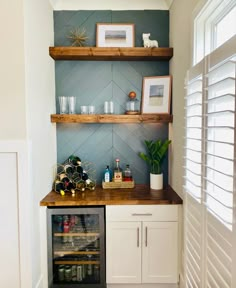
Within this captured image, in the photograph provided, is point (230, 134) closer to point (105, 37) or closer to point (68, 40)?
point (105, 37)

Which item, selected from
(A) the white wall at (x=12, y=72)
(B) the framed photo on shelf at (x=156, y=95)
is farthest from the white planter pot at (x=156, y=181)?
(A) the white wall at (x=12, y=72)

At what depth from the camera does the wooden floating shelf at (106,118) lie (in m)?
2.53

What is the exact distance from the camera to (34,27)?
2.06 meters

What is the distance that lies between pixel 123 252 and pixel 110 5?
99.0 inches

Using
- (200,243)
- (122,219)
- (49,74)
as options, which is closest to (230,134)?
(200,243)

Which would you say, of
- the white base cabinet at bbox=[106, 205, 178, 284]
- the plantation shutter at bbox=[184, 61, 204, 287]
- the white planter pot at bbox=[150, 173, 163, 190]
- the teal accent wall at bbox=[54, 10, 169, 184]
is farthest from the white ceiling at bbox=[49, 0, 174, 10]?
the white base cabinet at bbox=[106, 205, 178, 284]

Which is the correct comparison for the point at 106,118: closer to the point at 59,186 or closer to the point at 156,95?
the point at 156,95

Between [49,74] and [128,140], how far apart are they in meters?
1.08

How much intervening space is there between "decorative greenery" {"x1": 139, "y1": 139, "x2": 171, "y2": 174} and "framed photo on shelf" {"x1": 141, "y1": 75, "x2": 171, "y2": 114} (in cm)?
35

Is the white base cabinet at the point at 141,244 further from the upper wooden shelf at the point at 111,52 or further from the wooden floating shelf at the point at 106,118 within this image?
the upper wooden shelf at the point at 111,52

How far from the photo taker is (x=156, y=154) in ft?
8.39

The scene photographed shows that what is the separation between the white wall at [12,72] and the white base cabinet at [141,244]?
106 cm

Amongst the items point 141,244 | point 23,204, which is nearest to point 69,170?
point 23,204

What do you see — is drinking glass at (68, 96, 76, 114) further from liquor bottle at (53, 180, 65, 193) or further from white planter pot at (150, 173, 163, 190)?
white planter pot at (150, 173, 163, 190)
